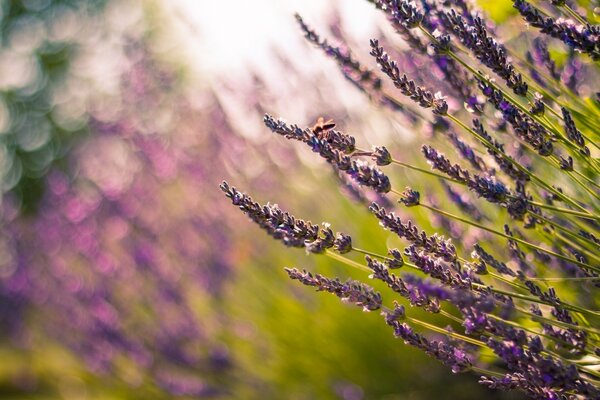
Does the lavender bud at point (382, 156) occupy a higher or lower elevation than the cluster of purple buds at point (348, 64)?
lower

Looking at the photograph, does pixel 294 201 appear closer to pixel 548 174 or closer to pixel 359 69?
pixel 548 174

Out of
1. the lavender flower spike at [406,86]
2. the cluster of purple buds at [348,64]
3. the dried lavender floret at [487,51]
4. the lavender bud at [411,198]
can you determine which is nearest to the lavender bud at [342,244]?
the lavender bud at [411,198]

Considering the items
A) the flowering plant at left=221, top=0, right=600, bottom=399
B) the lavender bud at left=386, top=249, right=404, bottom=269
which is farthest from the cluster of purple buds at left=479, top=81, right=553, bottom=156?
the lavender bud at left=386, top=249, right=404, bottom=269

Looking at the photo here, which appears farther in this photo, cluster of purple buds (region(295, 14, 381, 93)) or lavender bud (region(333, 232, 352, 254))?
cluster of purple buds (region(295, 14, 381, 93))

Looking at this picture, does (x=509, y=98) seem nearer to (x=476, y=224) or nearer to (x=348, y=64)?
(x=476, y=224)

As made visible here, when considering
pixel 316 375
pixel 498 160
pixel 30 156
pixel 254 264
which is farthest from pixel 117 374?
pixel 30 156

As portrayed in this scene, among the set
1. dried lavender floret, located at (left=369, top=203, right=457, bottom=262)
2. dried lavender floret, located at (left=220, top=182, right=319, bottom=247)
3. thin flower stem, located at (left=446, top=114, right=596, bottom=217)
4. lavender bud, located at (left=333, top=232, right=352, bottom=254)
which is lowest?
dried lavender floret, located at (left=220, top=182, right=319, bottom=247)

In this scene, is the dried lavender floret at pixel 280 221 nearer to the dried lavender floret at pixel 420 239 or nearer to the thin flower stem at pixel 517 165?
the dried lavender floret at pixel 420 239

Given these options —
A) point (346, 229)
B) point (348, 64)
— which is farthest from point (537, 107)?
point (346, 229)

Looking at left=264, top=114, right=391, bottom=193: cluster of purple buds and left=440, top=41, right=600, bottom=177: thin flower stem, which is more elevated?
left=440, top=41, right=600, bottom=177: thin flower stem

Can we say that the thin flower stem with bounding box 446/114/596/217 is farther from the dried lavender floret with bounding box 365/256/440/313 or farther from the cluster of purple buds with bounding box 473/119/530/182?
the dried lavender floret with bounding box 365/256/440/313
